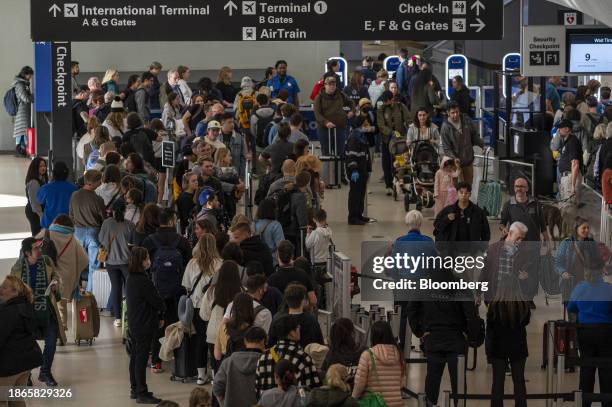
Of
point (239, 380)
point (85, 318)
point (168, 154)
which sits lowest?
point (85, 318)

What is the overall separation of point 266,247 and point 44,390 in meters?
2.37

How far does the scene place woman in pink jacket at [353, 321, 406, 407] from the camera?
30.4ft

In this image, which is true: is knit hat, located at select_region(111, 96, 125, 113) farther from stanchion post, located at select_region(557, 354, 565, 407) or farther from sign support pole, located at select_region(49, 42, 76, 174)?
stanchion post, located at select_region(557, 354, 565, 407)

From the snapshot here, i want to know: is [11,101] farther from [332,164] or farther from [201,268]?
[201,268]

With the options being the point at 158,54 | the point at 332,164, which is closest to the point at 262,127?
the point at 332,164

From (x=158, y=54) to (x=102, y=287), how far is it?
15.7 metres

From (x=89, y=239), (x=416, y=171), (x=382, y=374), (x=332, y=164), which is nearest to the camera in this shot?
(x=382, y=374)

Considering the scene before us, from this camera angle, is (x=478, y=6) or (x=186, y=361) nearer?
(x=186, y=361)

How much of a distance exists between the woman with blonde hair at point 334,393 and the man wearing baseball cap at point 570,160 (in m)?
11.2

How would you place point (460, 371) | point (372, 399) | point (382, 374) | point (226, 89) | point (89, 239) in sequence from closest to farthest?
point (372, 399)
point (382, 374)
point (460, 371)
point (89, 239)
point (226, 89)

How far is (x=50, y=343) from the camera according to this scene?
12.2 meters

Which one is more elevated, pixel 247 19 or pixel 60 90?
pixel 247 19

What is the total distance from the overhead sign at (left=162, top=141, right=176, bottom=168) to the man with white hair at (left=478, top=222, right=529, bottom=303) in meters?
6.05

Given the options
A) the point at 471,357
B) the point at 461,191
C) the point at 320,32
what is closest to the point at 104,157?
the point at 320,32
